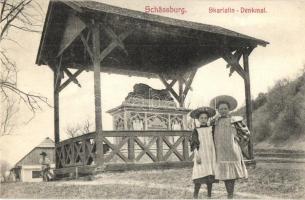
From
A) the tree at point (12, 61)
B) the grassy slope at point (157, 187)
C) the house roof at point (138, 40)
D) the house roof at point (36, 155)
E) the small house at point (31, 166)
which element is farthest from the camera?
the house roof at point (36, 155)

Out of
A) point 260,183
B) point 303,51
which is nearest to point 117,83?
point 303,51

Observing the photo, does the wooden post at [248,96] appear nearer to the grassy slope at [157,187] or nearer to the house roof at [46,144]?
the grassy slope at [157,187]

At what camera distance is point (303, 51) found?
372 inches

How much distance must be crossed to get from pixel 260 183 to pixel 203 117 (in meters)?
2.08

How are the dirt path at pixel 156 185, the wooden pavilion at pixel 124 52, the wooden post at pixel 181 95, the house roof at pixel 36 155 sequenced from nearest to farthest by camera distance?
1. the dirt path at pixel 156 185
2. the wooden pavilion at pixel 124 52
3. the wooden post at pixel 181 95
4. the house roof at pixel 36 155

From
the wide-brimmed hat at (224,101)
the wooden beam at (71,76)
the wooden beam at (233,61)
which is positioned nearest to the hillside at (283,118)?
the wooden beam at (233,61)

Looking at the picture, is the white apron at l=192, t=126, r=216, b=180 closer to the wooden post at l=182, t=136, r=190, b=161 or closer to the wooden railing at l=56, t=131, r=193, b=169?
the wooden railing at l=56, t=131, r=193, b=169

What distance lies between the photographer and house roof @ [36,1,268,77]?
32.5ft

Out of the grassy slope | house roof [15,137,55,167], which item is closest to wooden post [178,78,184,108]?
the grassy slope

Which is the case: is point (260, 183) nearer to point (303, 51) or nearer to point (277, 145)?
point (303, 51)

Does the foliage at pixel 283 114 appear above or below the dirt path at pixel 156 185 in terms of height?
above

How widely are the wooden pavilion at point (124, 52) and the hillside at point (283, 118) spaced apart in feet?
12.9

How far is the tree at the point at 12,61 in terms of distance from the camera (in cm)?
1064

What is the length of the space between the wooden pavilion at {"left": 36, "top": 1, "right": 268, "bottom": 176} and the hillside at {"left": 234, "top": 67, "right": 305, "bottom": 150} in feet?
12.9
